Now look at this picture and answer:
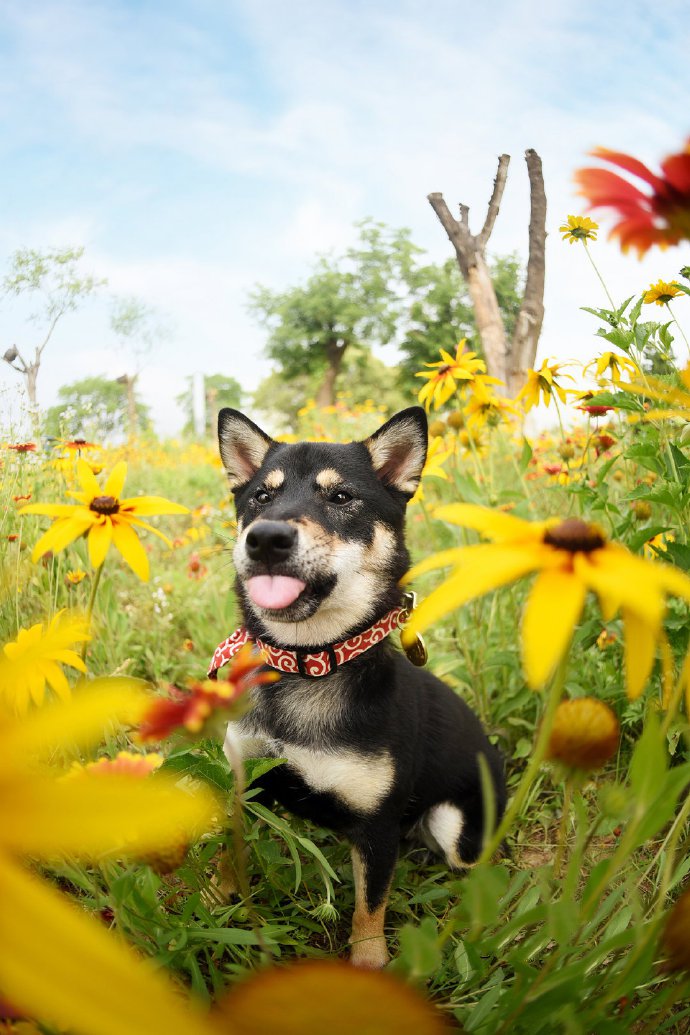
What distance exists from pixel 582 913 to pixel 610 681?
189 cm

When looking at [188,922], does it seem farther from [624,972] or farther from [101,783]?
[101,783]

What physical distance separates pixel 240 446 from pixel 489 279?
3.93ft

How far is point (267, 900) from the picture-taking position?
1.70 meters

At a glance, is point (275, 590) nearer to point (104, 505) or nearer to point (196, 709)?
point (104, 505)

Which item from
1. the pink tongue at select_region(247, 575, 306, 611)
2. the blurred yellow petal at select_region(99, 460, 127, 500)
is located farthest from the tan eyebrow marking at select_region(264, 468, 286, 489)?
the blurred yellow petal at select_region(99, 460, 127, 500)

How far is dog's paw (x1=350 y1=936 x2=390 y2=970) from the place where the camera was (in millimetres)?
1587

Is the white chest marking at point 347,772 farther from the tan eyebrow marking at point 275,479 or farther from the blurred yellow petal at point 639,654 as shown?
the blurred yellow petal at point 639,654

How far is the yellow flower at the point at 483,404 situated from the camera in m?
2.56

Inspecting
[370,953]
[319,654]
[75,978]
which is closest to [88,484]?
[319,654]

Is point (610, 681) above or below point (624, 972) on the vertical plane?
below

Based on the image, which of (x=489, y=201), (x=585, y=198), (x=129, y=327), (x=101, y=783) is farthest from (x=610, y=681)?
(x=129, y=327)

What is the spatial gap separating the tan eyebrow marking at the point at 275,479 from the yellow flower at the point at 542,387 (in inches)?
39.8

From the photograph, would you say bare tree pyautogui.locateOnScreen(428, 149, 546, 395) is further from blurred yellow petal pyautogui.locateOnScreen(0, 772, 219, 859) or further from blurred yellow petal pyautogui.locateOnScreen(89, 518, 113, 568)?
blurred yellow petal pyautogui.locateOnScreen(0, 772, 219, 859)

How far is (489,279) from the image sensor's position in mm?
2580
